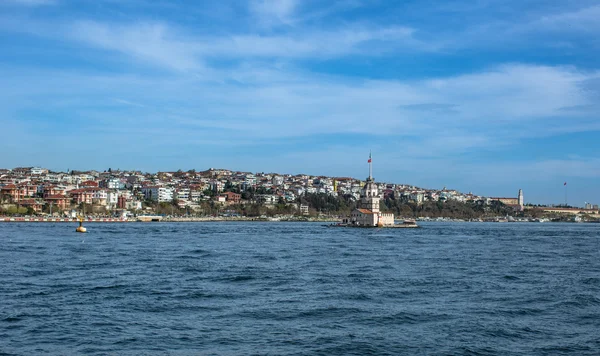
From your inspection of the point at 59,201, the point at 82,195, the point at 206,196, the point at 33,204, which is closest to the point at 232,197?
the point at 206,196

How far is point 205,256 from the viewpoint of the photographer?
2814 centimetres

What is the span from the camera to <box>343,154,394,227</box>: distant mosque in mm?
71062

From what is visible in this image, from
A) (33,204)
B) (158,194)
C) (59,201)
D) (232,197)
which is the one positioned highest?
(158,194)

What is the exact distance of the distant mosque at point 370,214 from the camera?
7106 cm

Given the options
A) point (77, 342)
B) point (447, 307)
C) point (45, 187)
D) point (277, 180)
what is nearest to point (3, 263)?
point (77, 342)

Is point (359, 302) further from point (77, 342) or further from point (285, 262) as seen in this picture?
point (285, 262)

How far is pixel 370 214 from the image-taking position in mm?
70875

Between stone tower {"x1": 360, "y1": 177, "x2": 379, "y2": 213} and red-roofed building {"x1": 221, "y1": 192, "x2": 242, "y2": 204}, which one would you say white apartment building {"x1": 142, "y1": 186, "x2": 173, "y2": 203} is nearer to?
red-roofed building {"x1": 221, "y1": 192, "x2": 242, "y2": 204}

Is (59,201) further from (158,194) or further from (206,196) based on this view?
(206,196)

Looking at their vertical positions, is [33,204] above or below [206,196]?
below

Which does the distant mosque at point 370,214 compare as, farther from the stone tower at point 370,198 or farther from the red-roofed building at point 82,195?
the red-roofed building at point 82,195

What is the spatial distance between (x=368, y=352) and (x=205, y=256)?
18.2m

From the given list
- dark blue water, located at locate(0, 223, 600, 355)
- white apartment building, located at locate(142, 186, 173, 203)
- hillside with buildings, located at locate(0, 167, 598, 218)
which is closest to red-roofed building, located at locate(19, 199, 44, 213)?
hillside with buildings, located at locate(0, 167, 598, 218)

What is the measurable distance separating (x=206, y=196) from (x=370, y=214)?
6808 centimetres
